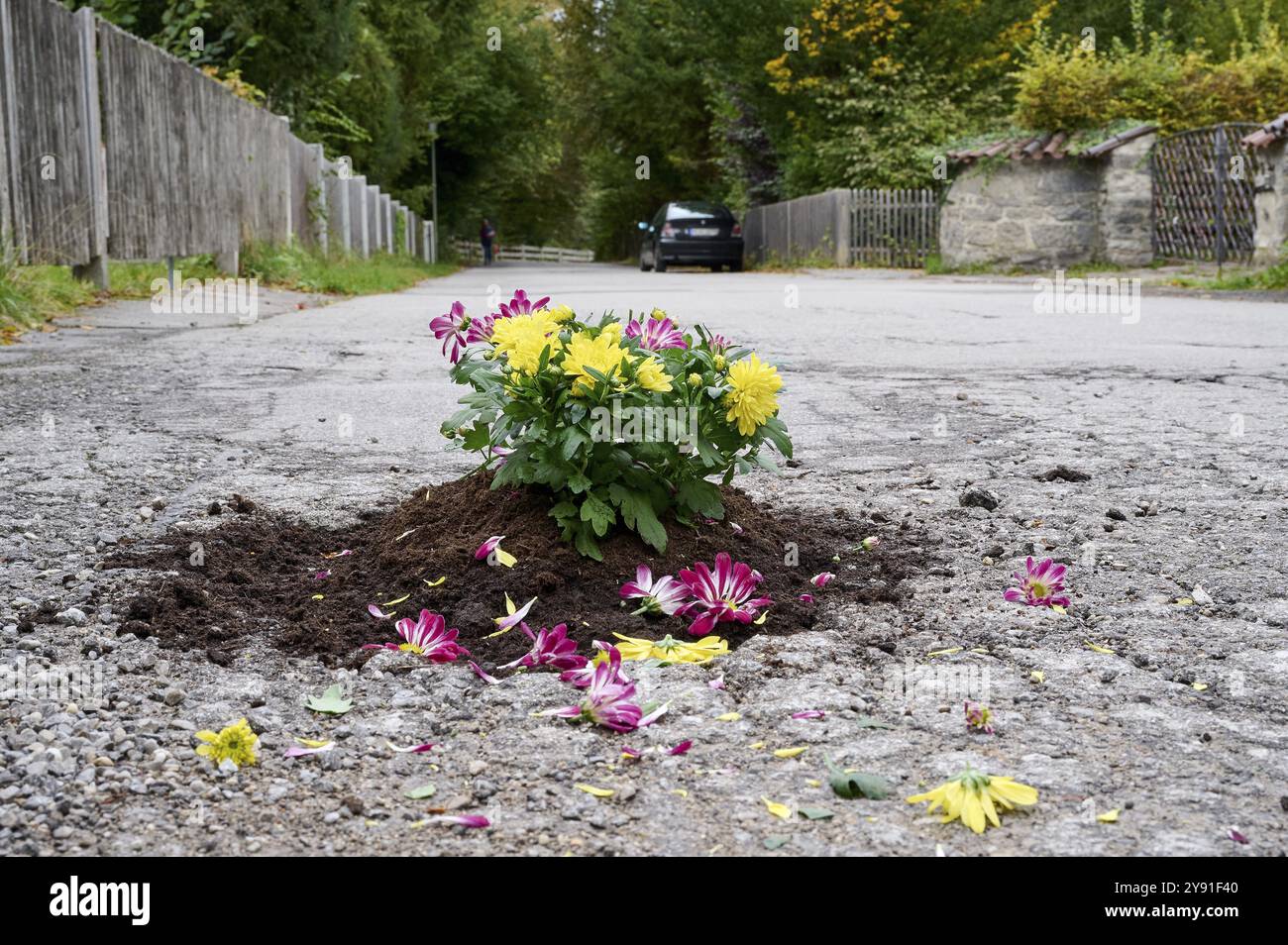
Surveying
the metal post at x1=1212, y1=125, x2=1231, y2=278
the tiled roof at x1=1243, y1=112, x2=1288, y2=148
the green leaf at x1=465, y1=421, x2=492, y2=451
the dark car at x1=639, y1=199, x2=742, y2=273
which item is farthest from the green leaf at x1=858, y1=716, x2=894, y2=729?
the dark car at x1=639, y1=199, x2=742, y2=273

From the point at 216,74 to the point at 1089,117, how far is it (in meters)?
12.3

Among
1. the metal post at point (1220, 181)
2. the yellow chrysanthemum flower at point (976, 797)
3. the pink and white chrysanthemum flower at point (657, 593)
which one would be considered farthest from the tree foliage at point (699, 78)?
the yellow chrysanthemum flower at point (976, 797)

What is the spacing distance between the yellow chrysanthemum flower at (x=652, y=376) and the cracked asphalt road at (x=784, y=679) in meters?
0.50

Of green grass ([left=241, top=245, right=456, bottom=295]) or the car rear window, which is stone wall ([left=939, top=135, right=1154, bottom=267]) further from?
green grass ([left=241, top=245, right=456, bottom=295])

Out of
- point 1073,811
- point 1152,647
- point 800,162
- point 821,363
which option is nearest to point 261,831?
point 1073,811

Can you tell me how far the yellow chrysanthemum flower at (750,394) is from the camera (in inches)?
101

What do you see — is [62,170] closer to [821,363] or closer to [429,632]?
[821,363]

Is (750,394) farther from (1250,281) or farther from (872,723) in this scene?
(1250,281)

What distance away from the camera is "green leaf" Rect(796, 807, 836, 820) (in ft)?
5.50

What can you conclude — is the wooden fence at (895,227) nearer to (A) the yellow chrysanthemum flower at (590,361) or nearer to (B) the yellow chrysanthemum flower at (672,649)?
(A) the yellow chrysanthemum flower at (590,361)

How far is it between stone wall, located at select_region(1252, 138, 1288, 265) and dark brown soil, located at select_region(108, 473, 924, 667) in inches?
520

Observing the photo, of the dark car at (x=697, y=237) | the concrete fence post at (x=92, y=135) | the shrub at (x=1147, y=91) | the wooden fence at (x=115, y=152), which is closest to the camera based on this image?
the wooden fence at (x=115, y=152)

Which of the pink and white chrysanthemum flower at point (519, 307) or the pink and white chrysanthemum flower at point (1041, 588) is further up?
the pink and white chrysanthemum flower at point (519, 307)
